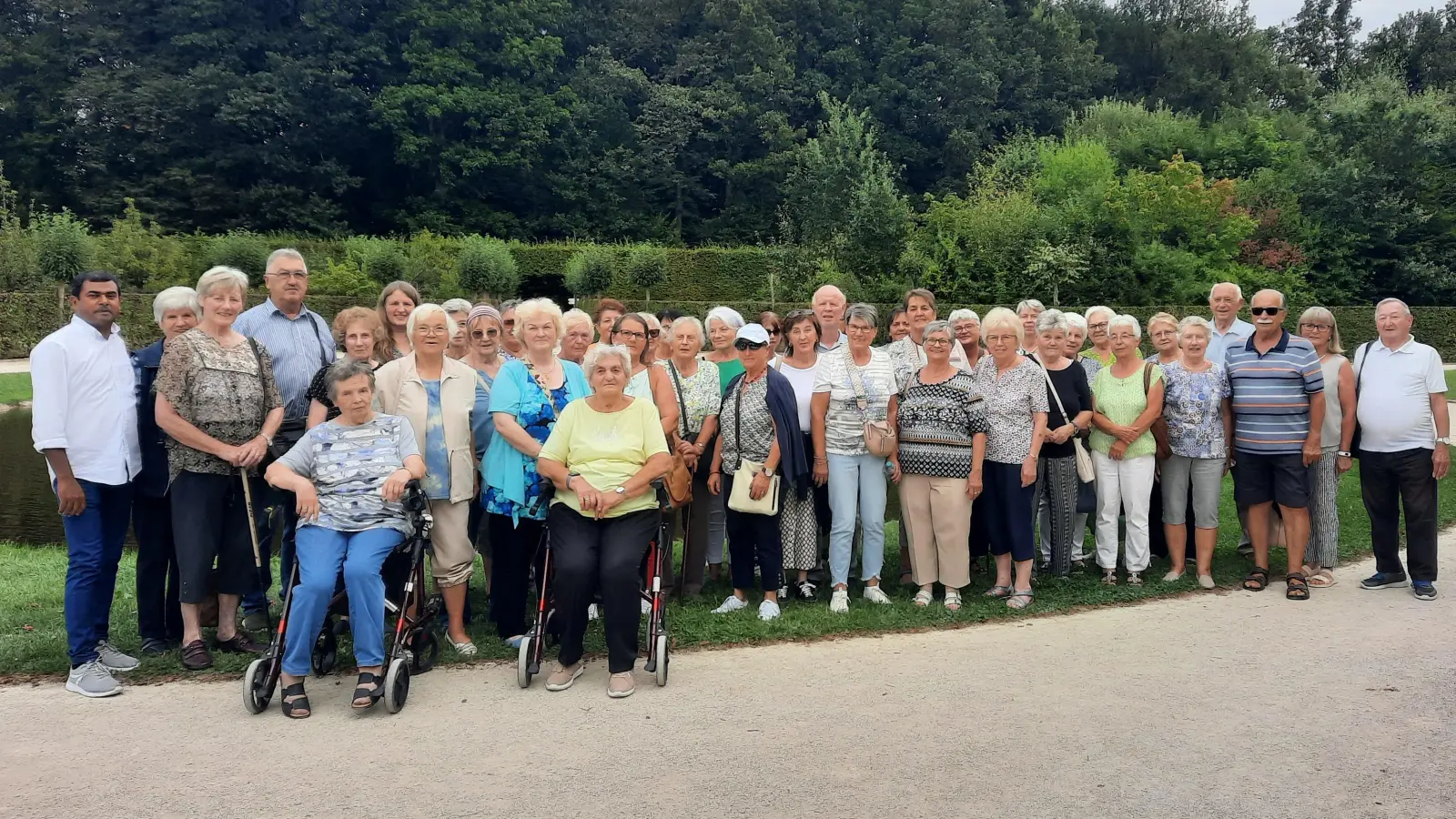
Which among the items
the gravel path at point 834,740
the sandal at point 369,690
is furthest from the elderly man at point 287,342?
the gravel path at point 834,740

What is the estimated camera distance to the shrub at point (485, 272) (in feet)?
99.0

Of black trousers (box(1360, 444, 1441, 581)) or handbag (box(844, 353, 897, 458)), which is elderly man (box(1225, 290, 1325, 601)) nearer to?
black trousers (box(1360, 444, 1441, 581))

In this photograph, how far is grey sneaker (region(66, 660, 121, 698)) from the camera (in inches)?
175

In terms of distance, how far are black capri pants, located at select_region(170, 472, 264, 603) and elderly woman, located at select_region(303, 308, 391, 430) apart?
1.85 feet

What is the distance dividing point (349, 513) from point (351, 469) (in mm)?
212

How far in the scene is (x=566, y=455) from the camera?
486 cm

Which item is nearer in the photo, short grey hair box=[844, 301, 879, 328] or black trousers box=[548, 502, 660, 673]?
black trousers box=[548, 502, 660, 673]

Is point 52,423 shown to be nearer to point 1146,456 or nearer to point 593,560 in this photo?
point 593,560

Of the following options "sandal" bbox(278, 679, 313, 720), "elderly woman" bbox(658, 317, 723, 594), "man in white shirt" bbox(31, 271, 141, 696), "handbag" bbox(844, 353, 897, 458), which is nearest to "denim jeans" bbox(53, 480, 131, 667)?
"man in white shirt" bbox(31, 271, 141, 696)

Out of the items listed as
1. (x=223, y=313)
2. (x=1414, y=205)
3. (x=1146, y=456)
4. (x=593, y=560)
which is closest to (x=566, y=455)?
(x=593, y=560)

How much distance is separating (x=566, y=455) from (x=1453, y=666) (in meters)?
4.50

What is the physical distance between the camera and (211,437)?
15.6 ft

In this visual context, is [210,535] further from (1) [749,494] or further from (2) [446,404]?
(1) [749,494]

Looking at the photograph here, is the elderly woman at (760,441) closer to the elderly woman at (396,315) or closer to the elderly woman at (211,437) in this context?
the elderly woman at (396,315)
